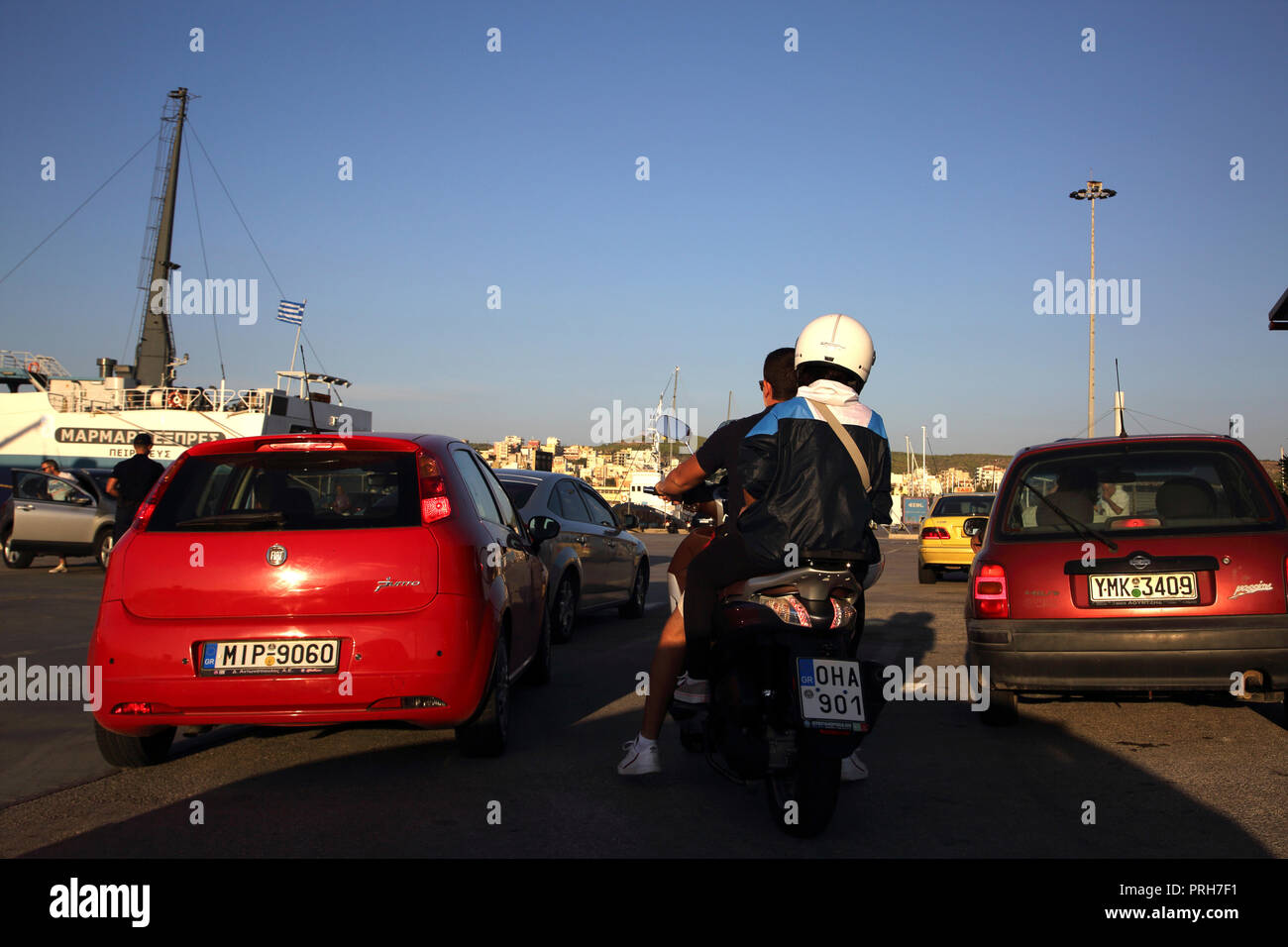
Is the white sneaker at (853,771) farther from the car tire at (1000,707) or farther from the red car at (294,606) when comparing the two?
the red car at (294,606)

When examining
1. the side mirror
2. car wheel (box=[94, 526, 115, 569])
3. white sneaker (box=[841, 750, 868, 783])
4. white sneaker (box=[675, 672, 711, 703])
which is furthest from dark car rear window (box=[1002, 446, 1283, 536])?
car wheel (box=[94, 526, 115, 569])

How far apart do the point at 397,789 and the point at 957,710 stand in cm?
366

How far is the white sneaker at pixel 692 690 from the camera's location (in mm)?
5250

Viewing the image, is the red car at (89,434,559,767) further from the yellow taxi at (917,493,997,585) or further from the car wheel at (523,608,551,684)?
the yellow taxi at (917,493,997,585)

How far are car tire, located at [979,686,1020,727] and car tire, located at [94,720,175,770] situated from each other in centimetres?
430

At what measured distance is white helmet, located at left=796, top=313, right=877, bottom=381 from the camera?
457 centimetres

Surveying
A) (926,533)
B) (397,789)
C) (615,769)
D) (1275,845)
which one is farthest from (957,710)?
(926,533)

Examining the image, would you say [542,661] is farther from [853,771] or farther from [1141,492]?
[1141,492]

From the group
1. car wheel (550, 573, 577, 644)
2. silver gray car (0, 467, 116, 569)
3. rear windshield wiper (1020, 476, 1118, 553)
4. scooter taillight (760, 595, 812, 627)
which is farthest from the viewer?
silver gray car (0, 467, 116, 569)

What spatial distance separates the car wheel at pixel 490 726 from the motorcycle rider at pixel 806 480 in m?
1.19

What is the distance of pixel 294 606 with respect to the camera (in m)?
4.96

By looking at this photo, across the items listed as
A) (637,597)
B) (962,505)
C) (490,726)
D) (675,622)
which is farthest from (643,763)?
(962,505)

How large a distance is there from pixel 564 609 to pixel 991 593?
200 inches
